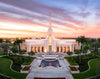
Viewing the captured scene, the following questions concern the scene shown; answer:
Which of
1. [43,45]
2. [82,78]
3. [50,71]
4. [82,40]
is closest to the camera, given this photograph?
[82,78]

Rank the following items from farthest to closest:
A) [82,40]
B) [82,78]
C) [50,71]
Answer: [82,40] → [50,71] → [82,78]

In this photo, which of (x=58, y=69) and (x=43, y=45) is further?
(x=43, y=45)

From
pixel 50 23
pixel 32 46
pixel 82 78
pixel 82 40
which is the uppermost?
pixel 50 23

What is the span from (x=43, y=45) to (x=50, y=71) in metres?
28.8

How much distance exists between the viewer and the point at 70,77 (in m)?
23.6

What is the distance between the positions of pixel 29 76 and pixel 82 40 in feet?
125

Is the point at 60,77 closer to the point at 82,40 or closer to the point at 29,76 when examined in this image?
the point at 29,76

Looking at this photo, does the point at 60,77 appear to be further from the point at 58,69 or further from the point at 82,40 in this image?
the point at 82,40

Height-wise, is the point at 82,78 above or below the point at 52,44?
below

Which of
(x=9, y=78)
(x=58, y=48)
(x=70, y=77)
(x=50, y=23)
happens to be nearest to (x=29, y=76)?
(x=9, y=78)

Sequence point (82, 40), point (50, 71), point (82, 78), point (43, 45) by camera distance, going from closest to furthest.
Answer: point (82, 78), point (50, 71), point (82, 40), point (43, 45)

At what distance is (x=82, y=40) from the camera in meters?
51.6

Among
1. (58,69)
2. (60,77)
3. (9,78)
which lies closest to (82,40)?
(58,69)

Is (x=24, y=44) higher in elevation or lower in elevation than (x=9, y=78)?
higher
